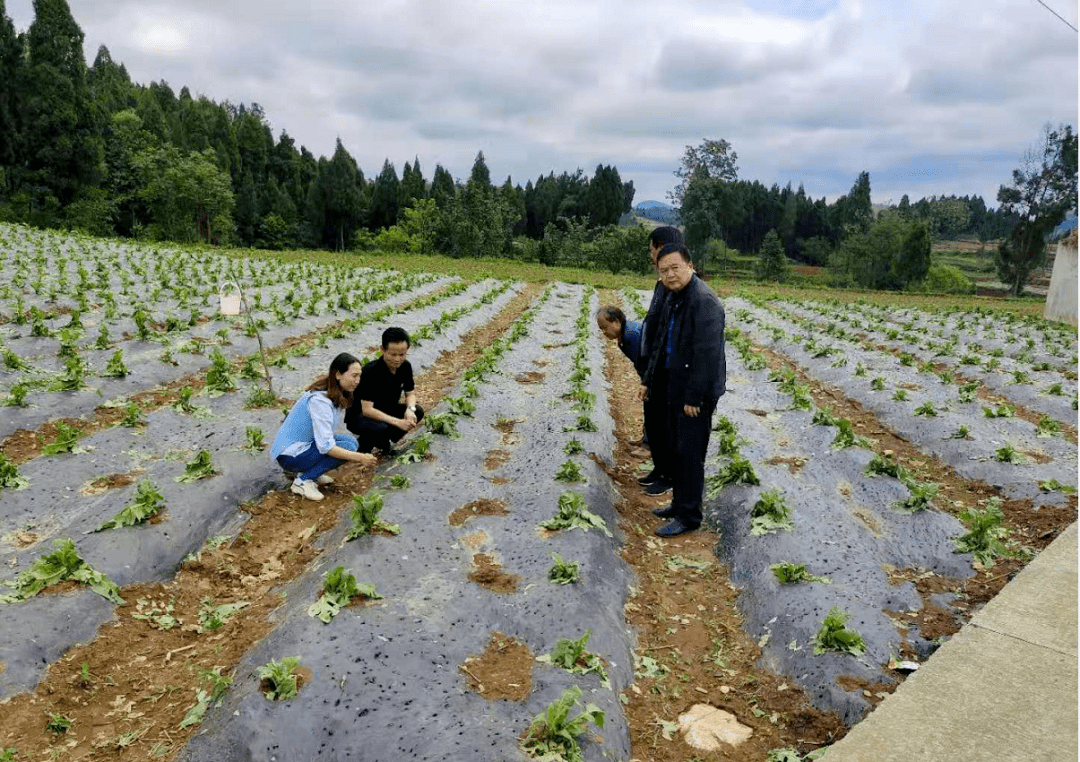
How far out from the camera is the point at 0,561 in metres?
4.96

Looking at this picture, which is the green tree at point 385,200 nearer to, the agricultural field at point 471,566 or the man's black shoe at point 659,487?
the agricultural field at point 471,566

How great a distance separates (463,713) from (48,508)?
14.9 feet

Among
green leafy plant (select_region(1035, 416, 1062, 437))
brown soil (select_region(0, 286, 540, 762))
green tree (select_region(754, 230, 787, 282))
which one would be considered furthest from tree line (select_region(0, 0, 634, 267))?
brown soil (select_region(0, 286, 540, 762))

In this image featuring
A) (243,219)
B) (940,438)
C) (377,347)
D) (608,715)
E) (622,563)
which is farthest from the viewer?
(243,219)

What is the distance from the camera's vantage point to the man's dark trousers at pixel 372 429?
7098mm

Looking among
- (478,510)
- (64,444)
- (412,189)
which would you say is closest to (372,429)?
(478,510)

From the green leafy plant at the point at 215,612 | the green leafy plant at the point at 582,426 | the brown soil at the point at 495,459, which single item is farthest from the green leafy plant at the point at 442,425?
the green leafy plant at the point at 215,612

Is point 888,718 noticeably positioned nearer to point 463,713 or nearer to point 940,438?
point 463,713

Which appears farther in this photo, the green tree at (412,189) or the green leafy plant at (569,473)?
the green tree at (412,189)

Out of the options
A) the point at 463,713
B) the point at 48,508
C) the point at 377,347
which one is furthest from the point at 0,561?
the point at 377,347

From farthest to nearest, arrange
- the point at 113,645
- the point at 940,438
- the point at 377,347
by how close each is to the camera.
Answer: the point at 377,347
the point at 940,438
the point at 113,645

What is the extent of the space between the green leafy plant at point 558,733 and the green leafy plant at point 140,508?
3.87 m

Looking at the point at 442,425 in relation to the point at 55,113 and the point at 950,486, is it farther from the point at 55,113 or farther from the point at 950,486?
the point at 55,113

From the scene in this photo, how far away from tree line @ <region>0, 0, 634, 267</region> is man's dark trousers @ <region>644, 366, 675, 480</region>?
43487mm
